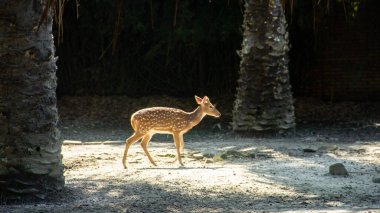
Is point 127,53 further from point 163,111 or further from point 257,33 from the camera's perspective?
point 163,111

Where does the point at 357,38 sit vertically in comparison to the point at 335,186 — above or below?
above

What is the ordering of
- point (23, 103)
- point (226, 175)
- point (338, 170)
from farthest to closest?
point (338, 170)
point (226, 175)
point (23, 103)

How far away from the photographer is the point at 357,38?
53.7ft

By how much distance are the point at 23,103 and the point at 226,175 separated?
7.95 feet

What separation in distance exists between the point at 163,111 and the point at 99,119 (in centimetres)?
662

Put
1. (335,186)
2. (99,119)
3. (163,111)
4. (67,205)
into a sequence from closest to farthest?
(67,205) < (335,186) < (163,111) < (99,119)

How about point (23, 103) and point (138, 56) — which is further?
point (138, 56)

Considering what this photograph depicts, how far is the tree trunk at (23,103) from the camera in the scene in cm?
664

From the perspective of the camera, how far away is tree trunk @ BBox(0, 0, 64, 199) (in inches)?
261

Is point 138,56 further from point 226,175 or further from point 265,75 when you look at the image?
point 226,175

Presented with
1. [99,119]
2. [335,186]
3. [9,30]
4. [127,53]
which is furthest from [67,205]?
[127,53]

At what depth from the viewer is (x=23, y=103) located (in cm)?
667

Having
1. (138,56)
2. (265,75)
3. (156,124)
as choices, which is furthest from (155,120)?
(138,56)

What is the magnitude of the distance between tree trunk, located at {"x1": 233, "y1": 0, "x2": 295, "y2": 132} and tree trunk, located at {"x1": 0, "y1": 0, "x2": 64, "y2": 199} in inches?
243
